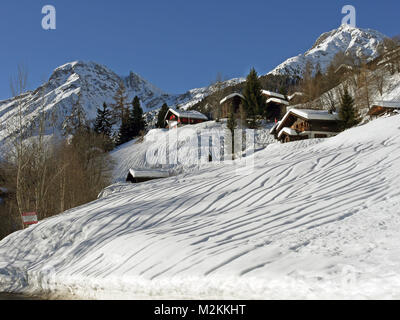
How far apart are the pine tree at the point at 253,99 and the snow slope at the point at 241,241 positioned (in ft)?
122

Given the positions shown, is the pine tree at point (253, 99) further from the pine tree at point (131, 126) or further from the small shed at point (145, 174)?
the small shed at point (145, 174)

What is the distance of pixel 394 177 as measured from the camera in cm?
827

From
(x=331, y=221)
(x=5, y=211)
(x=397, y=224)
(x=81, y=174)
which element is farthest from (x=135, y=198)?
(x=5, y=211)

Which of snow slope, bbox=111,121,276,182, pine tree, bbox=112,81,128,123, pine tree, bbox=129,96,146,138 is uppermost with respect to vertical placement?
pine tree, bbox=112,81,128,123

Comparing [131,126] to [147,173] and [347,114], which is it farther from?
[347,114]

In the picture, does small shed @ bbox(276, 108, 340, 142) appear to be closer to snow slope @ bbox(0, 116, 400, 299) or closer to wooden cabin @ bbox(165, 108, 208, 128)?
wooden cabin @ bbox(165, 108, 208, 128)

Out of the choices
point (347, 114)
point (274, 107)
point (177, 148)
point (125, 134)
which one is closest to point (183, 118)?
point (177, 148)

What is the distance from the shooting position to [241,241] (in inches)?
239

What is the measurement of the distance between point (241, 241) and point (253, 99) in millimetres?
46714

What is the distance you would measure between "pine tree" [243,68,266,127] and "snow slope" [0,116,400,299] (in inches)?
1468

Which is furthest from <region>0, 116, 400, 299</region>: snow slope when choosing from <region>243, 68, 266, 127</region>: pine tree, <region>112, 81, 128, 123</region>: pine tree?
<region>112, 81, 128, 123</region>: pine tree

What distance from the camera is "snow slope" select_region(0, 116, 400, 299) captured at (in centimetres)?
437

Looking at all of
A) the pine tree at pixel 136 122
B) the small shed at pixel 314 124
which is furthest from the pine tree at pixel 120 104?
the small shed at pixel 314 124

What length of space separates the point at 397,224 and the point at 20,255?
10920mm
